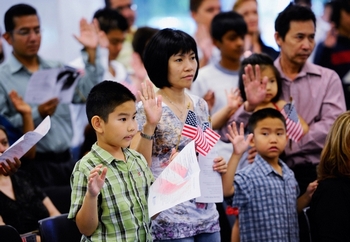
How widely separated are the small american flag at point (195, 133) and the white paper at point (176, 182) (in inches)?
6.6

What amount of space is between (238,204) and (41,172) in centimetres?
163

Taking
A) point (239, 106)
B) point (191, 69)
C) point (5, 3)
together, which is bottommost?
point (239, 106)

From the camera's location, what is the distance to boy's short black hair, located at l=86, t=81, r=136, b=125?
3.43 meters

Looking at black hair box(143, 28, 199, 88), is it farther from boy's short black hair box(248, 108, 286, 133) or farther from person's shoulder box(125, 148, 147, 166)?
boy's short black hair box(248, 108, 286, 133)

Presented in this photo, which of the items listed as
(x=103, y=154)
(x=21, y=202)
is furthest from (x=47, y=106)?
(x=103, y=154)

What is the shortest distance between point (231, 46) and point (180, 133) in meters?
2.10

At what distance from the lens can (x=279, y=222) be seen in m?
4.38

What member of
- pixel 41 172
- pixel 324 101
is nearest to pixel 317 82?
pixel 324 101

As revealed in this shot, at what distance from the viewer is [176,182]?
339 cm

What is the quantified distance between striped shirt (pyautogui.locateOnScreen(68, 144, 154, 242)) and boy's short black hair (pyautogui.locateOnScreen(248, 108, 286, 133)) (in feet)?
4.29

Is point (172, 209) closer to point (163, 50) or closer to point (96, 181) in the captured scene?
point (96, 181)

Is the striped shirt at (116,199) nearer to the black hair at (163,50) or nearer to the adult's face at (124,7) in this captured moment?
the black hair at (163,50)

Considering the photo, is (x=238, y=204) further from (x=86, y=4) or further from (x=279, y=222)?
(x=86, y=4)

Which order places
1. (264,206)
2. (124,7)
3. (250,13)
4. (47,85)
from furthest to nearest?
(124,7) → (250,13) → (47,85) → (264,206)
